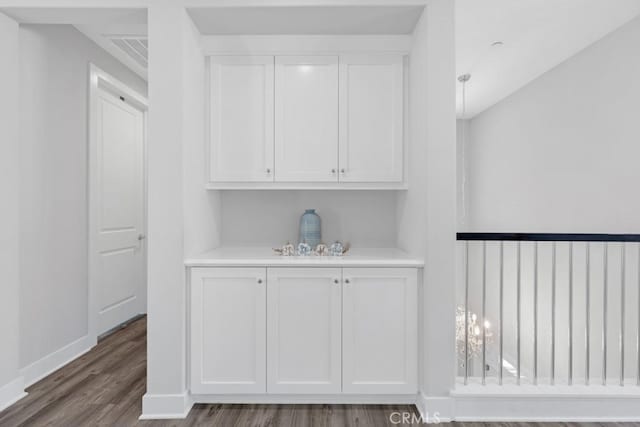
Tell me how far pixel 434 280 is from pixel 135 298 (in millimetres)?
3170

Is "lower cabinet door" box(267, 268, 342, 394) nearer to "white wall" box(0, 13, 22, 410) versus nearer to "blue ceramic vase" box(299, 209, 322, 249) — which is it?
"blue ceramic vase" box(299, 209, 322, 249)

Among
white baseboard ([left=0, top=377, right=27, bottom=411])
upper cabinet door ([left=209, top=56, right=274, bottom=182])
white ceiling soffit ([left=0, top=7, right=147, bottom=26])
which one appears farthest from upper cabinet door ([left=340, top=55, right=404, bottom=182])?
white baseboard ([left=0, top=377, right=27, bottom=411])

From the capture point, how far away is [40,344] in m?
2.57

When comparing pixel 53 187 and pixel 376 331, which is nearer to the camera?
pixel 376 331

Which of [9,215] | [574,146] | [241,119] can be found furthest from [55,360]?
[574,146]

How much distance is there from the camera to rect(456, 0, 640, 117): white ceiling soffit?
264 centimetres

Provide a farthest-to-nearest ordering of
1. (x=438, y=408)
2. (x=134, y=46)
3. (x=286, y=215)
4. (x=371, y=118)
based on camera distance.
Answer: (x=134, y=46)
(x=286, y=215)
(x=371, y=118)
(x=438, y=408)

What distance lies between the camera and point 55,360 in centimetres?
269

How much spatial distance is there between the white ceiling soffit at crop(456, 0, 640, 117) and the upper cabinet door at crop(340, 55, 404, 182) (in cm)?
81

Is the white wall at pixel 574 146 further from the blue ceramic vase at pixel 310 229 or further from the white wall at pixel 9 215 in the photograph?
the white wall at pixel 9 215

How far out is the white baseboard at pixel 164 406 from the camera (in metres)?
2.07

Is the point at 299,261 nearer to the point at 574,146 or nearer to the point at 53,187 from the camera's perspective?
the point at 53,187

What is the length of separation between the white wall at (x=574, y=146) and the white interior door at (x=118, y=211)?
3775 millimetres

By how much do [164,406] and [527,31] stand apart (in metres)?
3.67
